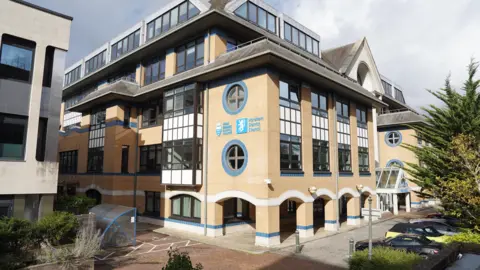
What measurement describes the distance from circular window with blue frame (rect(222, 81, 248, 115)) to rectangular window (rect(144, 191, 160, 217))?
414 inches

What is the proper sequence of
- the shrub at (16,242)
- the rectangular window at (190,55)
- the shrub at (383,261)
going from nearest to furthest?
the shrub at (383,261), the shrub at (16,242), the rectangular window at (190,55)

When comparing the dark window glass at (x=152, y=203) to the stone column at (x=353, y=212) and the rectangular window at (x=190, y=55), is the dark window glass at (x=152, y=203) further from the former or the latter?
the stone column at (x=353, y=212)

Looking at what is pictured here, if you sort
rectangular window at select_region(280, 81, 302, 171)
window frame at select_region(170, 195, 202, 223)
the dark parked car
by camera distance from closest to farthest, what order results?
the dark parked car
rectangular window at select_region(280, 81, 302, 171)
window frame at select_region(170, 195, 202, 223)

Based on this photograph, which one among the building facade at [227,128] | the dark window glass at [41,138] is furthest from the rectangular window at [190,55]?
the dark window glass at [41,138]

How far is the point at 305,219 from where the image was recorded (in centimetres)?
2012

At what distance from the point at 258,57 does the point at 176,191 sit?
37.9 feet

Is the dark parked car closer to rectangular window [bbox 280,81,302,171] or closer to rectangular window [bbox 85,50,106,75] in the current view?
rectangular window [bbox 280,81,302,171]

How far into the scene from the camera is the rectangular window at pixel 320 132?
73.2 ft

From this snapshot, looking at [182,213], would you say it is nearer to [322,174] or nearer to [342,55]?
[322,174]

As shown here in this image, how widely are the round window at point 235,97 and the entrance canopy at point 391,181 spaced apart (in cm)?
1835

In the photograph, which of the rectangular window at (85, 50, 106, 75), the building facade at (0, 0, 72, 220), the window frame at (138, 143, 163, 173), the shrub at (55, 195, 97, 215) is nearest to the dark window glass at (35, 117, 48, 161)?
the building facade at (0, 0, 72, 220)

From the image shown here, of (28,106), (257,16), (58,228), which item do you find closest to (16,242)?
(58,228)

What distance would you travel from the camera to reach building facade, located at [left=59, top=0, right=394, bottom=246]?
61.9 ft

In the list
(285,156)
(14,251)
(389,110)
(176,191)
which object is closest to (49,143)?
(14,251)
